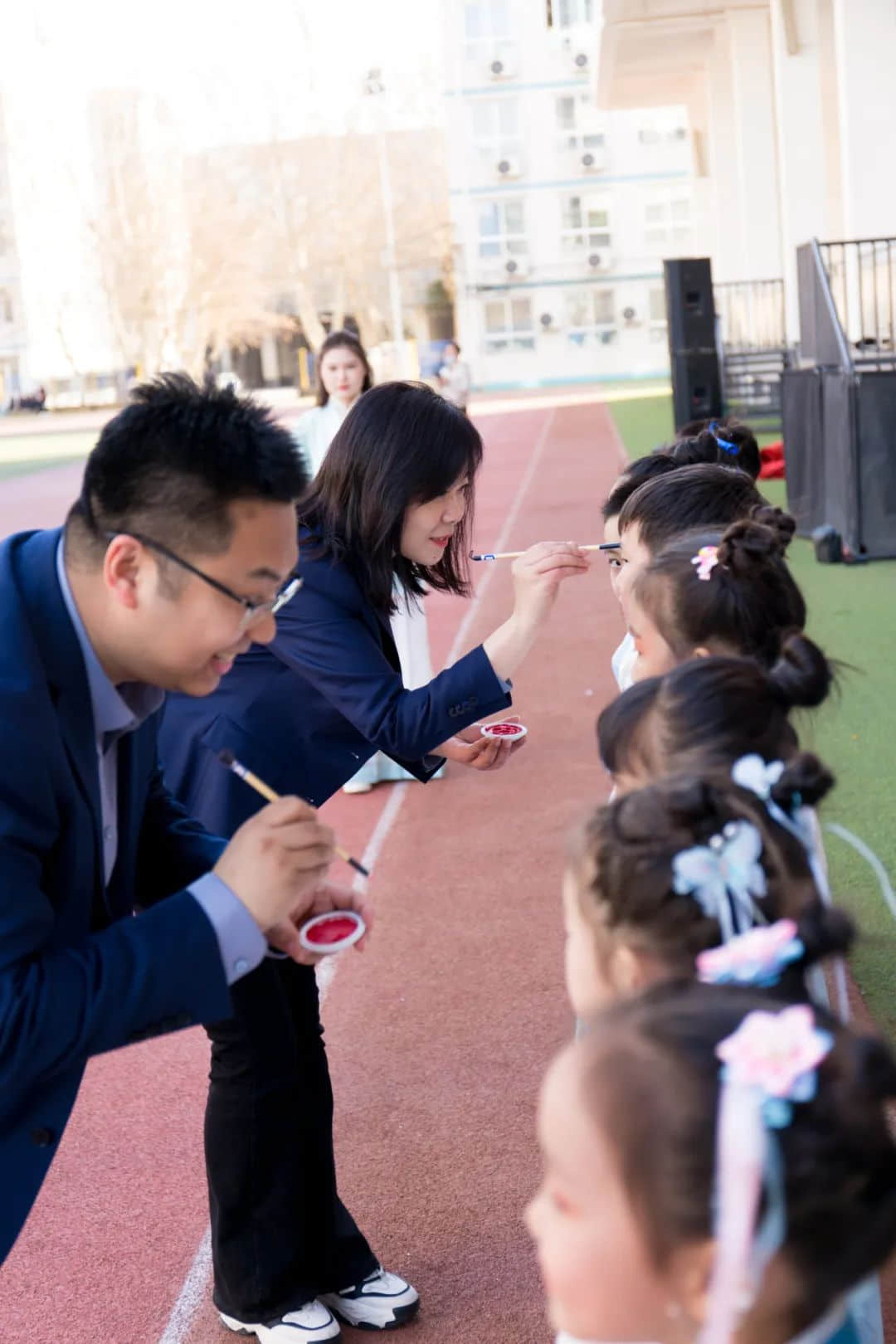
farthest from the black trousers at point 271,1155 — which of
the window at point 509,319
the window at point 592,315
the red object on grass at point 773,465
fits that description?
the window at point 509,319

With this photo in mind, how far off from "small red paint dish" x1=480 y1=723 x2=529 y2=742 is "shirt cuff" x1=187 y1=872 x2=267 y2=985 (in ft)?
4.58

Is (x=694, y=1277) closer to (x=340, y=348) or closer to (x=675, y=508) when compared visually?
(x=675, y=508)

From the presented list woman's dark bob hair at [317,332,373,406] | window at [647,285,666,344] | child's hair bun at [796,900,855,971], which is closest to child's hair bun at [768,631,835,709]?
child's hair bun at [796,900,855,971]

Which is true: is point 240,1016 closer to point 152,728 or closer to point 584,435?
point 152,728

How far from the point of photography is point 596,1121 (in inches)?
57.1

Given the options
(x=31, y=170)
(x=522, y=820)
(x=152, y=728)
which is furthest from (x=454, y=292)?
(x=152, y=728)

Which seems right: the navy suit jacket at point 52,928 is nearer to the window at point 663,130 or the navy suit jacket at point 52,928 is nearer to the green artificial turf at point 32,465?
the green artificial turf at point 32,465

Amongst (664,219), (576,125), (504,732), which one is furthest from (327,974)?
(664,219)

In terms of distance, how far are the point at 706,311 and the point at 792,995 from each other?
16631 mm

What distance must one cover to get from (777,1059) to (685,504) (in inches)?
97.2

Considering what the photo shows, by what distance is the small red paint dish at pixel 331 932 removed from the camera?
2.39 metres

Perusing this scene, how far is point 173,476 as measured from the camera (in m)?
2.07

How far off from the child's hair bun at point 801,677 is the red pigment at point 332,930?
0.75m

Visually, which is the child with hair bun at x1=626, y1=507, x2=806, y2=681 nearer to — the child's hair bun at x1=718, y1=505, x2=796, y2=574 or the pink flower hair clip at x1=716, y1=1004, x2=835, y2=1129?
the child's hair bun at x1=718, y1=505, x2=796, y2=574
